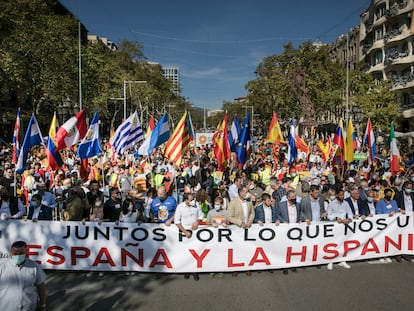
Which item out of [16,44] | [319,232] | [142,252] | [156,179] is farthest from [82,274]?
[16,44]

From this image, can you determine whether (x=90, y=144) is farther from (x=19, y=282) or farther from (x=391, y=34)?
(x=391, y=34)

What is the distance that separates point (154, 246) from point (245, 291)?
1.69m

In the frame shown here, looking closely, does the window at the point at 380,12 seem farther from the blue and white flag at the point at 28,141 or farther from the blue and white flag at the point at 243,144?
the blue and white flag at the point at 28,141

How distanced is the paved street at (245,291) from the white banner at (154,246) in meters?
0.20

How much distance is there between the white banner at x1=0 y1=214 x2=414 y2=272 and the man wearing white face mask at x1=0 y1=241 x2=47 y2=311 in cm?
247

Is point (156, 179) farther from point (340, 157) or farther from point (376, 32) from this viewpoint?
point (376, 32)

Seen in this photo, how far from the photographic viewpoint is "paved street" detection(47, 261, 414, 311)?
17.9ft

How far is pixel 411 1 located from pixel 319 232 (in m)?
40.0

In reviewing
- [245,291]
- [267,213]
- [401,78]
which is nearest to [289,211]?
[267,213]

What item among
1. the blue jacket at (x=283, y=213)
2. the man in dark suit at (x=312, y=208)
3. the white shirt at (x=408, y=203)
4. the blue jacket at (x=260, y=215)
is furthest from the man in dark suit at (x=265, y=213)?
the white shirt at (x=408, y=203)

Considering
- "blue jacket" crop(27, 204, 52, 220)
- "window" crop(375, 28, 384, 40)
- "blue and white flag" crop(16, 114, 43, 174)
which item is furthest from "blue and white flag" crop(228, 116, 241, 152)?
"window" crop(375, 28, 384, 40)

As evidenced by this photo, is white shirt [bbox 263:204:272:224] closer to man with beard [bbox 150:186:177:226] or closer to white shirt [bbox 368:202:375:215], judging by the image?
man with beard [bbox 150:186:177:226]

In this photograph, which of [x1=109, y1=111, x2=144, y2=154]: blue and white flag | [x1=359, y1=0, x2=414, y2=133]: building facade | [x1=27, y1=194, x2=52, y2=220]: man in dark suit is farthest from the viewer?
[x1=359, y1=0, x2=414, y2=133]: building facade

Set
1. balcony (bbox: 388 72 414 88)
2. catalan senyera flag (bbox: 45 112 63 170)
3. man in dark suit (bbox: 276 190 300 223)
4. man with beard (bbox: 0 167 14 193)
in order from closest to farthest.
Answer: man in dark suit (bbox: 276 190 300 223), catalan senyera flag (bbox: 45 112 63 170), man with beard (bbox: 0 167 14 193), balcony (bbox: 388 72 414 88)
